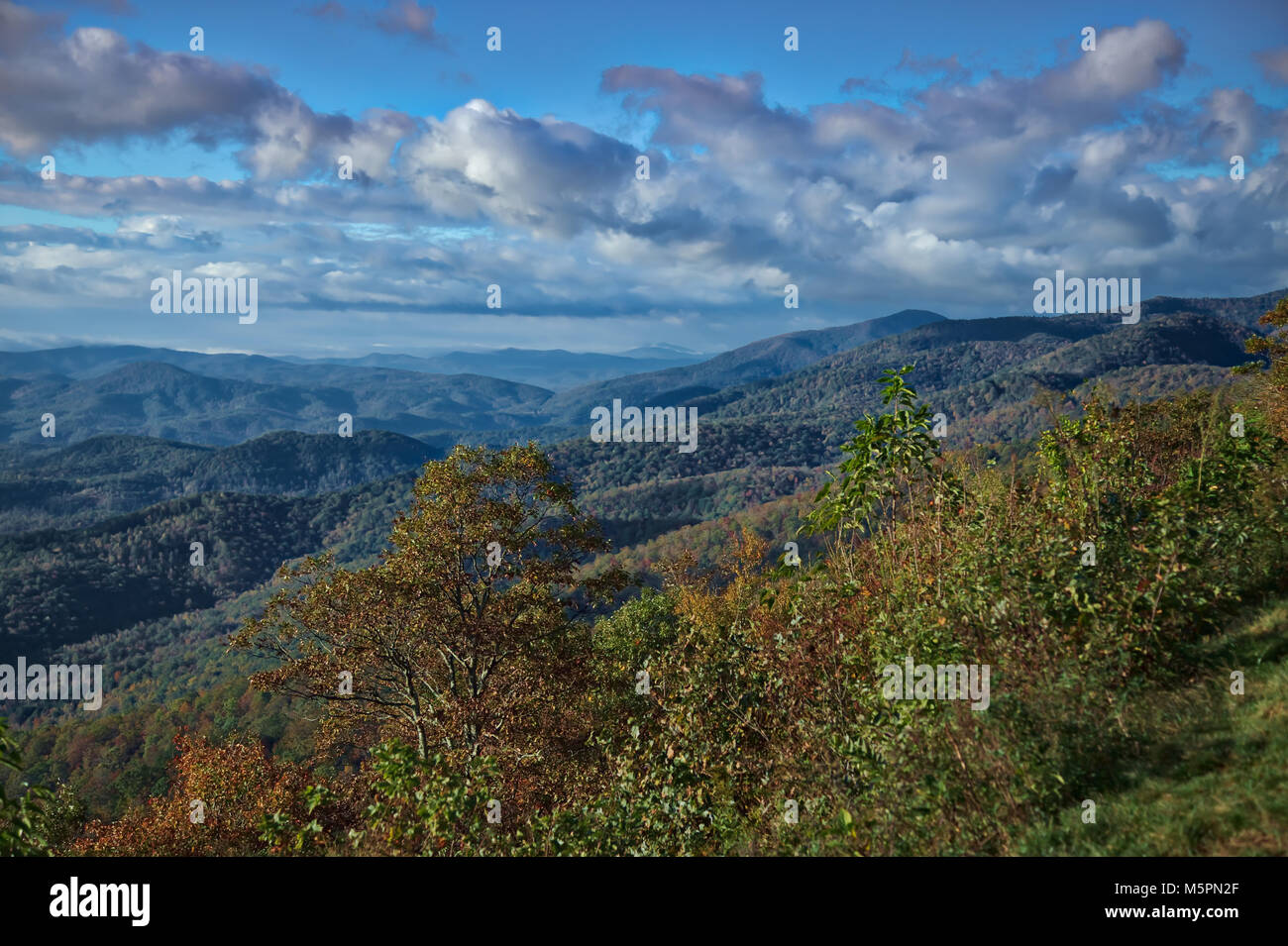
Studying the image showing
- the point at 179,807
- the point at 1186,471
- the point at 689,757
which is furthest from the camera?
the point at 179,807

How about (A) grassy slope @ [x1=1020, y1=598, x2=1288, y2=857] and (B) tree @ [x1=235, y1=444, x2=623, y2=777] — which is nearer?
(A) grassy slope @ [x1=1020, y1=598, x2=1288, y2=857]

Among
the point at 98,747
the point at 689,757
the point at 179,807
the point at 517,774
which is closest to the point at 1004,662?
the point at 689,757

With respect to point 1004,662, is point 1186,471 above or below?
above

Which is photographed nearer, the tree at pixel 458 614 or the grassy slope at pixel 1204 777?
the grassy slope at pixel 1204 777

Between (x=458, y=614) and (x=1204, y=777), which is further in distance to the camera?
(x=458, y=614)

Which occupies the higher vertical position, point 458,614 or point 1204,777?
point 1204,777
